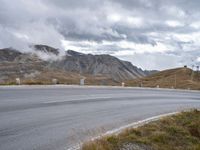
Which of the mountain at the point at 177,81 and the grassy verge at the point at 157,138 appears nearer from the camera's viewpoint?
the grassy verge at the point at 157,138

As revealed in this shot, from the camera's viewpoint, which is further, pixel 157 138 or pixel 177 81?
pixel 177 81

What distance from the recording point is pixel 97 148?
28.2ft

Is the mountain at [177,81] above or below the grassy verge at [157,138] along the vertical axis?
above

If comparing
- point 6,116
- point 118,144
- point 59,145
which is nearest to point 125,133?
point 118,144

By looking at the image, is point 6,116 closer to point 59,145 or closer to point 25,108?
point 25,108

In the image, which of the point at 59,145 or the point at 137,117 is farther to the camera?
the point at 137,117

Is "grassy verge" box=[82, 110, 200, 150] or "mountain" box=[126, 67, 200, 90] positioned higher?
"mountain" box=[126, 67, 200, 90]

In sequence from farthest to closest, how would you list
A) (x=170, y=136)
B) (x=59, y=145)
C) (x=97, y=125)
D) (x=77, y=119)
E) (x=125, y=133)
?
(x=77, y=119)
(x=97, y=125)
(x=170, y=136)
(x=125, y=133)
(x=59, y=145)

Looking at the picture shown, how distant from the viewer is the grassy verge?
9.43 m

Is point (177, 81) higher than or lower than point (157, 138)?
higher

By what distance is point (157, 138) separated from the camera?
1109cm

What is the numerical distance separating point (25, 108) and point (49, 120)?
3.07 metres

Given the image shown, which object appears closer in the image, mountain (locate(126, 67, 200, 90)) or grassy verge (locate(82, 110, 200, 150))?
grassy verge (locate(82, 110, 200, 150))

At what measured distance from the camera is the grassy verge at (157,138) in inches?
371
